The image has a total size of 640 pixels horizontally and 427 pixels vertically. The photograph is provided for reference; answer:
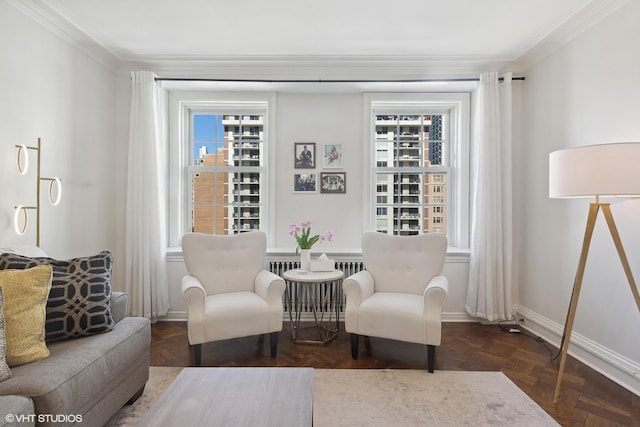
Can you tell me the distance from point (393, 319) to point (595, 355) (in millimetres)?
1522

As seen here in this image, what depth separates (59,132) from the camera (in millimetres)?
2846

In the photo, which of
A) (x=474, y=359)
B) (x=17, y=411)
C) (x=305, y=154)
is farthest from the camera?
(x=305, y=154)

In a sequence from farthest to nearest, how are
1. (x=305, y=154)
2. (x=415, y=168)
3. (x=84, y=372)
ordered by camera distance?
(x=415, y=168) < (x=305, y=154) < (x=84, y=372)

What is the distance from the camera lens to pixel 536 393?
2.21 metres

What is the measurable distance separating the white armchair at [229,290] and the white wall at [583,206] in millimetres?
2396

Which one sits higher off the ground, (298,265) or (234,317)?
(298,265)

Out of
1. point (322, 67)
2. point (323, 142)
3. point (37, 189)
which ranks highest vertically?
point (322, 67)

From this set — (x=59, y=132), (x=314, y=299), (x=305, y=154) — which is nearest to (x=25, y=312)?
(x=59, y=132)

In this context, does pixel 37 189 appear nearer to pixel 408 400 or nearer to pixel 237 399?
pixel 237 399

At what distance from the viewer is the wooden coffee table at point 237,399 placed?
4.27ft

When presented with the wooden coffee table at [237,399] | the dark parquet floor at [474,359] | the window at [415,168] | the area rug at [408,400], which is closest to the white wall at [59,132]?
the dark parquet floor at [474,359]

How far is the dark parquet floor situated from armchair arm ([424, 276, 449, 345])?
10.8 inches

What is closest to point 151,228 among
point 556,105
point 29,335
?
point 29,335

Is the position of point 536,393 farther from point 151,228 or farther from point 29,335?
point 151,228
